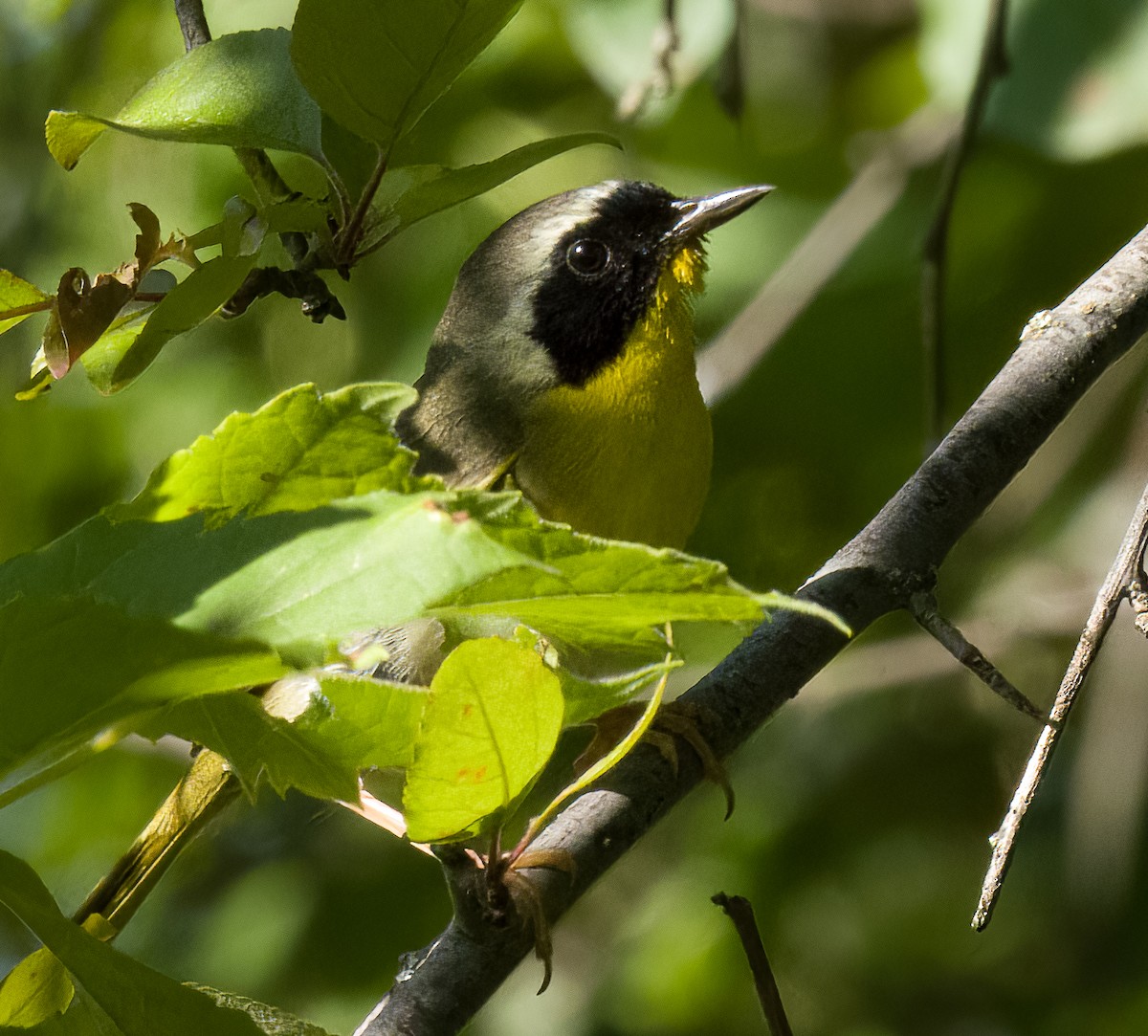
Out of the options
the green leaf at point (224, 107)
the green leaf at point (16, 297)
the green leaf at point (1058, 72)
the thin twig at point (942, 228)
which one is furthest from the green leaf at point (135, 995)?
the green leaf at point (1058, 72)

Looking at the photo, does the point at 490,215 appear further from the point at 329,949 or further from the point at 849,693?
the point at 329,949

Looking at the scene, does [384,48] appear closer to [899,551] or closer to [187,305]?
[187,305]

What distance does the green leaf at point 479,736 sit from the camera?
3.29ft

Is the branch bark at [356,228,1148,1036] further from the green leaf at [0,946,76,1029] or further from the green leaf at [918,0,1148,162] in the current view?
the green leaf at [918,0,1148,162]

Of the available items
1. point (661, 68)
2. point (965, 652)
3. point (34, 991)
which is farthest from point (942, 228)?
point (34, 991)

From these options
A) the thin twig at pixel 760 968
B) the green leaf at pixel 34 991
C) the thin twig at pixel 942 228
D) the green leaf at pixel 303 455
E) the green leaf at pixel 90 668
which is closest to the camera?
the green leaf at pixel 90 668

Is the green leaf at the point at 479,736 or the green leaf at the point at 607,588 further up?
the green leaf at the point at 607,588

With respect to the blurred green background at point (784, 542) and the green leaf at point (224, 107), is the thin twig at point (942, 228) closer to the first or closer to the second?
the blurred green background at point (784, 542)

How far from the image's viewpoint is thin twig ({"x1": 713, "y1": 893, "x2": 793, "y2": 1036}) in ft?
4.77

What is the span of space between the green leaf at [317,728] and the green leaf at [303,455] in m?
0.13

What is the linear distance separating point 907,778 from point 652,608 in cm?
321

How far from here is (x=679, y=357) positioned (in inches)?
112

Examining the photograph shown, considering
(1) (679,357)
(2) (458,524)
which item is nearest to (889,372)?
(1) (679,357)

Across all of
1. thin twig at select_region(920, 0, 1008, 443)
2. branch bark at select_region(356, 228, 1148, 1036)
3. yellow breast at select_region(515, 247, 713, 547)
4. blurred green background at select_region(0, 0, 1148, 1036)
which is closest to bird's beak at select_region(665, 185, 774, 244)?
yellow breast at select_region(515, 247, 713, 547)
